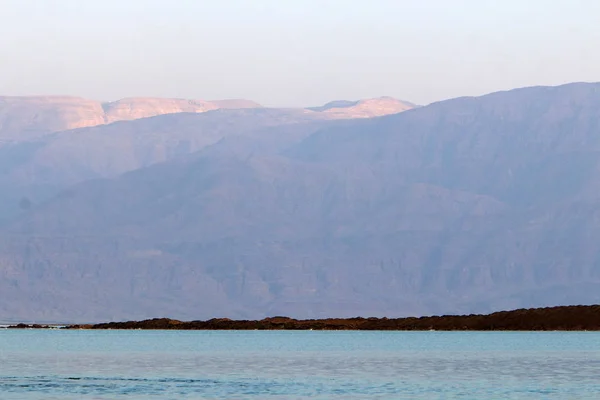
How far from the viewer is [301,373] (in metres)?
119

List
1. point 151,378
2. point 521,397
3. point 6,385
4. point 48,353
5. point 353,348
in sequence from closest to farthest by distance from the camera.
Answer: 1. point 521,397
2. point 6,385
3. point 151,378
4. point 48,353
5. point 353,348

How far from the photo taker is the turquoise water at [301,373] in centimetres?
9556

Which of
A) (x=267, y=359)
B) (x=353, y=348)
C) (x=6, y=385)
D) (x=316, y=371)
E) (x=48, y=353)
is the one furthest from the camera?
(x=353, y=348)

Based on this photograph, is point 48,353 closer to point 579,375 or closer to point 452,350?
point 452,350

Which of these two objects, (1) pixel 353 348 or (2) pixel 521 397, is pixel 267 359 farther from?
(2) pixel 521 397

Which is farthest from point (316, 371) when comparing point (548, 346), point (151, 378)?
point (548, 346)

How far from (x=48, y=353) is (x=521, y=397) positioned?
286 feet

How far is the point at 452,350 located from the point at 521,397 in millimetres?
84278

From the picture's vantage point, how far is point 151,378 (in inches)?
4417

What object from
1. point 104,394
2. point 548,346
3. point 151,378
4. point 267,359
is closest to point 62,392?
point 104,394

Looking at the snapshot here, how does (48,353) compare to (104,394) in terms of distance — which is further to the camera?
(48,353)

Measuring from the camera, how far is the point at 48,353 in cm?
16675

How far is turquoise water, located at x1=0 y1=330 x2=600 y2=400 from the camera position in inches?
3762

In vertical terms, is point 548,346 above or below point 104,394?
above
